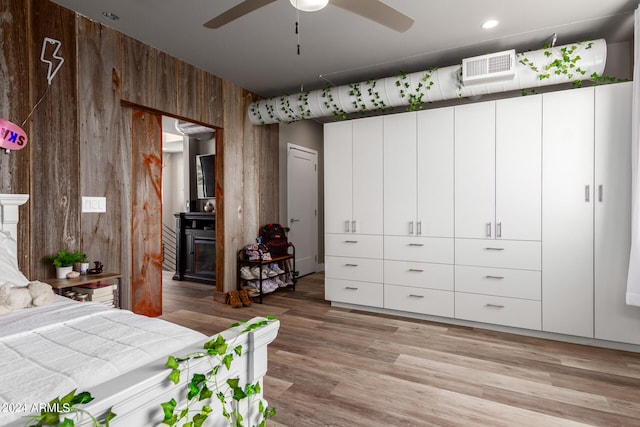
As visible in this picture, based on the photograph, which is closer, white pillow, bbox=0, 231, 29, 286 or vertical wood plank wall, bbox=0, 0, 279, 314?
white pillow, bbox=0, 231, 29, 286

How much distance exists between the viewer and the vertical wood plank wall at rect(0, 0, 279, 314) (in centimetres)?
234

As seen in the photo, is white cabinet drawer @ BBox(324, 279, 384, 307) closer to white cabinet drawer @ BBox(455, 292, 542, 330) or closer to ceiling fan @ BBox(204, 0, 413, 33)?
white cabinet drawer @ BBox(455, 292, 542, 330)

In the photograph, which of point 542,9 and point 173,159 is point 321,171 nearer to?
point 173,159

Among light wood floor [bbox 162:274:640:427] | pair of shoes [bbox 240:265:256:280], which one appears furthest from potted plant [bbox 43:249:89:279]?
pair of shoes [bbox 240:265:256:280]

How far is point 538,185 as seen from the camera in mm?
3000

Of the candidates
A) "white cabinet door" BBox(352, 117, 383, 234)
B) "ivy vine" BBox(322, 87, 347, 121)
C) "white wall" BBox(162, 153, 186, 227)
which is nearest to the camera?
"white cabinet door" BBox(352, 117, 383, 234)

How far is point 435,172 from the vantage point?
3.41 m

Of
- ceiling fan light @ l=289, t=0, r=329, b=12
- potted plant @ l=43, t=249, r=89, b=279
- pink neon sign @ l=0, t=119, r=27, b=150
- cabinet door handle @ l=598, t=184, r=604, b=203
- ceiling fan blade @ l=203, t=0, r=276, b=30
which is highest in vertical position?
ceiling fan blade @ l=203, t=0, r=276, b=30

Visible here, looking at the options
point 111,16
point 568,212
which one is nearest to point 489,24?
point 568,212

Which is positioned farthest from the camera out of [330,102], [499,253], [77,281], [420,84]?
[330,102]

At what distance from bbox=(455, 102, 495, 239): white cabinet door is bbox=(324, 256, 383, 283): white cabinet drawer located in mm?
934

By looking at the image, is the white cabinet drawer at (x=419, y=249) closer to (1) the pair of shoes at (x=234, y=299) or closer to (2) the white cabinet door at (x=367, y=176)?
(2) the white cabinet door at (x=367, y=176)

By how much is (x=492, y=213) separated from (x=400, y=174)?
96 cm

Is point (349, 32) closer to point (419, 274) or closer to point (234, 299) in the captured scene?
point (419, 274)
